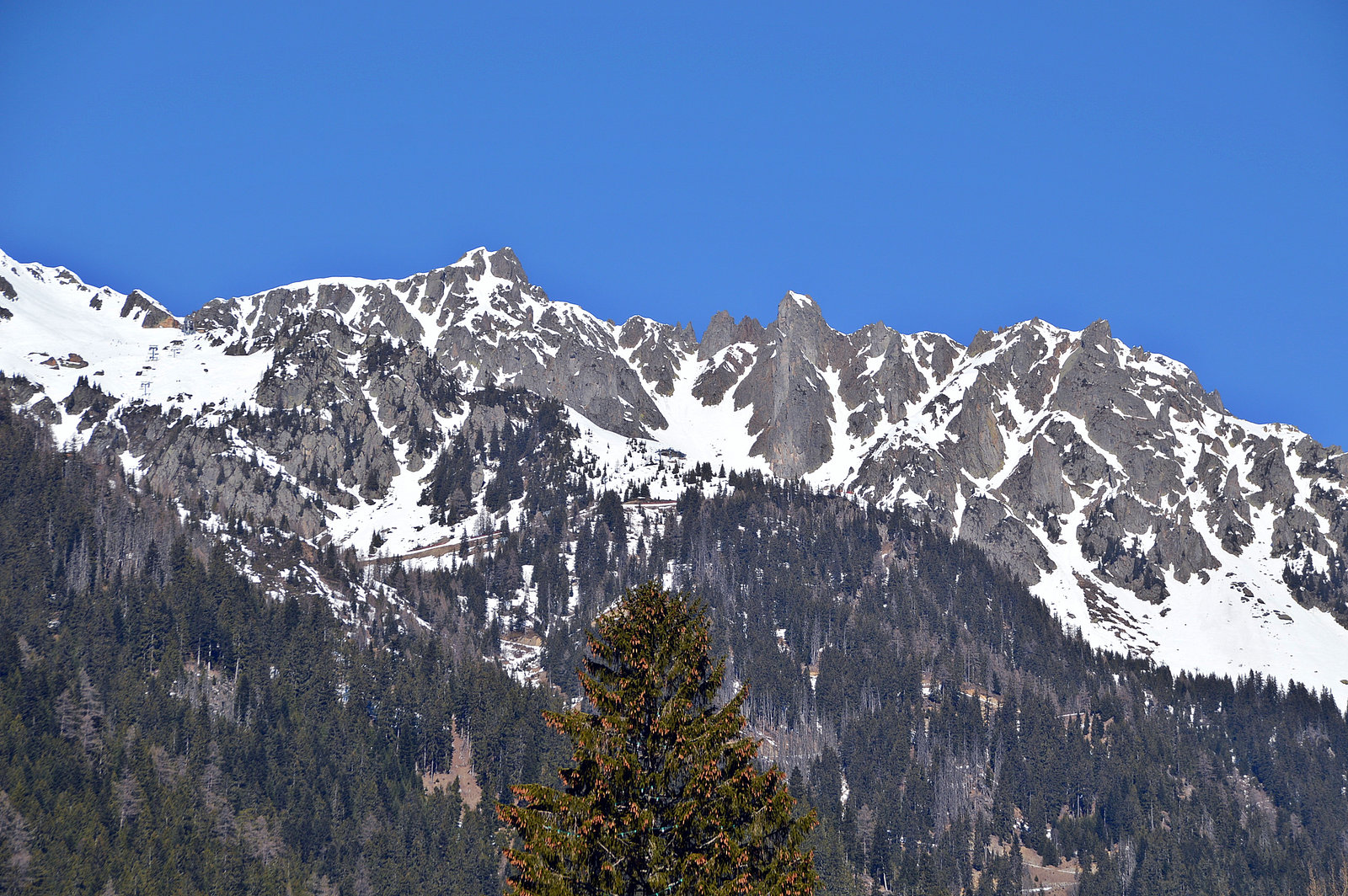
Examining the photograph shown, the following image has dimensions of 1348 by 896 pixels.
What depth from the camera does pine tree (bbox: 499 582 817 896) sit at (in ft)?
97.1

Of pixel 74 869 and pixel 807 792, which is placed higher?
pixel 807 792

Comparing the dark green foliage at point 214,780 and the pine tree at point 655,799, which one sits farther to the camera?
the dark green foliage at point 214,780

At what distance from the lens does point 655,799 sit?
101 feet

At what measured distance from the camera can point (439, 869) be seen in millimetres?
154375

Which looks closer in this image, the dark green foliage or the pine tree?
the pine tree

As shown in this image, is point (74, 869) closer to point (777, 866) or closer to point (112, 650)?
point (112, 650)

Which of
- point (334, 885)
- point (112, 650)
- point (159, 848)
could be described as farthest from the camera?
point (112, 650)

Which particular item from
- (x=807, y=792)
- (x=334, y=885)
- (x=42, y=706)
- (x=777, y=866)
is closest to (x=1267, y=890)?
(x=807, y=792)

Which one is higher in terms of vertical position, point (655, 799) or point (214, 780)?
point (214, 780)

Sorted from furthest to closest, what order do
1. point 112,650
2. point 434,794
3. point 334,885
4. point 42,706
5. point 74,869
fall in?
point 112,650 < point 434,794 < point 42,706 < point 334,885 < point 74,869

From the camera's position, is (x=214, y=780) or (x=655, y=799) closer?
(x=655, y=799)

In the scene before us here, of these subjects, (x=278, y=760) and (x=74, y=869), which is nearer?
(x=74, y=869)

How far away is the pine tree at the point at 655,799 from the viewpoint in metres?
Result: 29.6

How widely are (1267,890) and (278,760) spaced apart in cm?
14943
